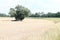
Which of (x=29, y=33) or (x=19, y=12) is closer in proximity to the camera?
(x=29, y=33)

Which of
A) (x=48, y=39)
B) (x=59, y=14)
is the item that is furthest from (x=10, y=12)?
(x=59, y=14)

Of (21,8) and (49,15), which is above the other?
(21,8)

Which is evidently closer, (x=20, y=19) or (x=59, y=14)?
(x=20, y=19)

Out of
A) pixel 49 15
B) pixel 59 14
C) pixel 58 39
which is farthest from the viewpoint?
pixel 49 15

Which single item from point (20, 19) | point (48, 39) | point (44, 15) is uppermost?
point (48, 39)

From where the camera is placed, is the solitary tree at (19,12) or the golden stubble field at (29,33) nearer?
the golden stubble field at (29,33)

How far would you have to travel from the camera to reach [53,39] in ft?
38.7

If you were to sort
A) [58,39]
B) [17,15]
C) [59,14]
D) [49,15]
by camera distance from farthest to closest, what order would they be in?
[49,15] → [59,14] → [17,15] → [58,39]

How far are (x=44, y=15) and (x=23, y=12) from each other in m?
92.9

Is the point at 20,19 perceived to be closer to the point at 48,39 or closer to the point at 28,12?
the point at 28,12

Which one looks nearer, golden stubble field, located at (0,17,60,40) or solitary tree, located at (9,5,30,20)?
golden stubble field, located at (0,17,60,40)

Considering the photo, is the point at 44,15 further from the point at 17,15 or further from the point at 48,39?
the point at 48,39

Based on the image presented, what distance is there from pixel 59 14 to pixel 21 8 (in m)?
75.7

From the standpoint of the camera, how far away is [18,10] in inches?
2591
